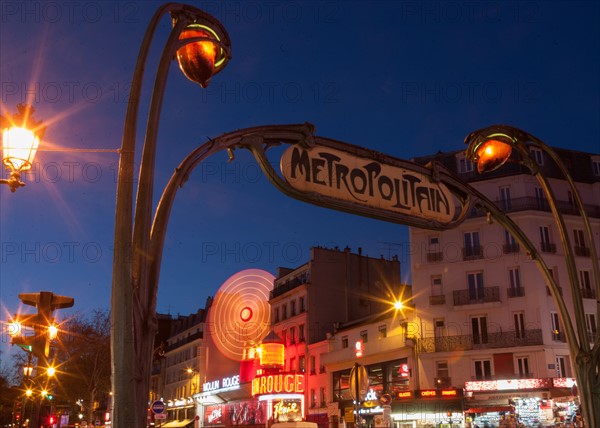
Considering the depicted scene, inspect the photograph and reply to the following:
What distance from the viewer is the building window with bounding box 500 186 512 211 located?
3894cm

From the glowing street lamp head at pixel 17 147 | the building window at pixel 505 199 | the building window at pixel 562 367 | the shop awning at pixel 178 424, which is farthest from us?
the shop awning at pixel 178 424

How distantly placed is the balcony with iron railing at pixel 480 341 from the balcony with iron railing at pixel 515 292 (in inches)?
89.2

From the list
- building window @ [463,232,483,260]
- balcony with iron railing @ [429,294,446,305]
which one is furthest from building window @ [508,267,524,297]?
balcony with iron railing @ [429,294,446,305]

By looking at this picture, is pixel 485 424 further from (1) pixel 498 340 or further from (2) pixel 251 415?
(2) pixel 251 415

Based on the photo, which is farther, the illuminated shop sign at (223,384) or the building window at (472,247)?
the illuminated shop sign at (223,384)

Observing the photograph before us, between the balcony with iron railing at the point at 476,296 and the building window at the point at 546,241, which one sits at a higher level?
the building window at the point at 546,241

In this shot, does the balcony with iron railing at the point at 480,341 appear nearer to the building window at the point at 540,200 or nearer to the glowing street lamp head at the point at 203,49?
the building window at the point at 540,200

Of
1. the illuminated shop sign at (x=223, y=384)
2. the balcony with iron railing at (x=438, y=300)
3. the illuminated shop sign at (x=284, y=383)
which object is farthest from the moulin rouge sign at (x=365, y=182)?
the illuminated shop sign at (x=223, y=384)

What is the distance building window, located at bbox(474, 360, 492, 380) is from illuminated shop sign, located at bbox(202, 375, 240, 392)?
26328 millimetres

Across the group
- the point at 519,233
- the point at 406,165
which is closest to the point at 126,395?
the point at 406,165

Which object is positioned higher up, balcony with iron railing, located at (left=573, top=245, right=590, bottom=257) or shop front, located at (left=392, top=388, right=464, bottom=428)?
balcony with iron railing, located at (left=573, top=245, right=590, bottom=257)

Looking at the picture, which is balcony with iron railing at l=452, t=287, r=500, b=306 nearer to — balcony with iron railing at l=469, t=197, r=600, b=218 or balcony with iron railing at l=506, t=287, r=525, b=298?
balcony with iron railing at l=506, t=287, r=525, b=298

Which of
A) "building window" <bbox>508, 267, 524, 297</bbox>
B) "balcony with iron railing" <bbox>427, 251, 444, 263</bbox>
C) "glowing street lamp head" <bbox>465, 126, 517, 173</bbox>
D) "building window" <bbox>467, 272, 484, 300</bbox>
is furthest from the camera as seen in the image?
"balcony with iron railing" <bbox>427, 251, 444, 263</bbox>

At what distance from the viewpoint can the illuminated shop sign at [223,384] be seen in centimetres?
5747
